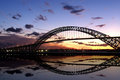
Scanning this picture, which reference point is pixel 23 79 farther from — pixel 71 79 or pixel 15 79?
pixel 71 79

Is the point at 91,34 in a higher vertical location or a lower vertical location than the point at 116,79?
higher

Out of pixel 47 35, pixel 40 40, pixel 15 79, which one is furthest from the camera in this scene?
pixel 40 40

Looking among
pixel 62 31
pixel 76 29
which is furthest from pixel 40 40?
pixel 76 29

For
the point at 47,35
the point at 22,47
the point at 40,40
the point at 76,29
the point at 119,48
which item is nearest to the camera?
the point at 119,48

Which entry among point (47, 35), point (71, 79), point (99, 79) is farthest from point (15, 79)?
point (47, 35)

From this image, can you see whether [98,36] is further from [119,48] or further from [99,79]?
[99,79]

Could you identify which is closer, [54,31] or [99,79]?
[99,79]

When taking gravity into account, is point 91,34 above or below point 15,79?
above

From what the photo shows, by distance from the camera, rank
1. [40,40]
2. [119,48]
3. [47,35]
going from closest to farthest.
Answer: [119,48] < [47,35] < [40,40]

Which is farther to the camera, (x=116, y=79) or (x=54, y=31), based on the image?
(x=54, y=31)
